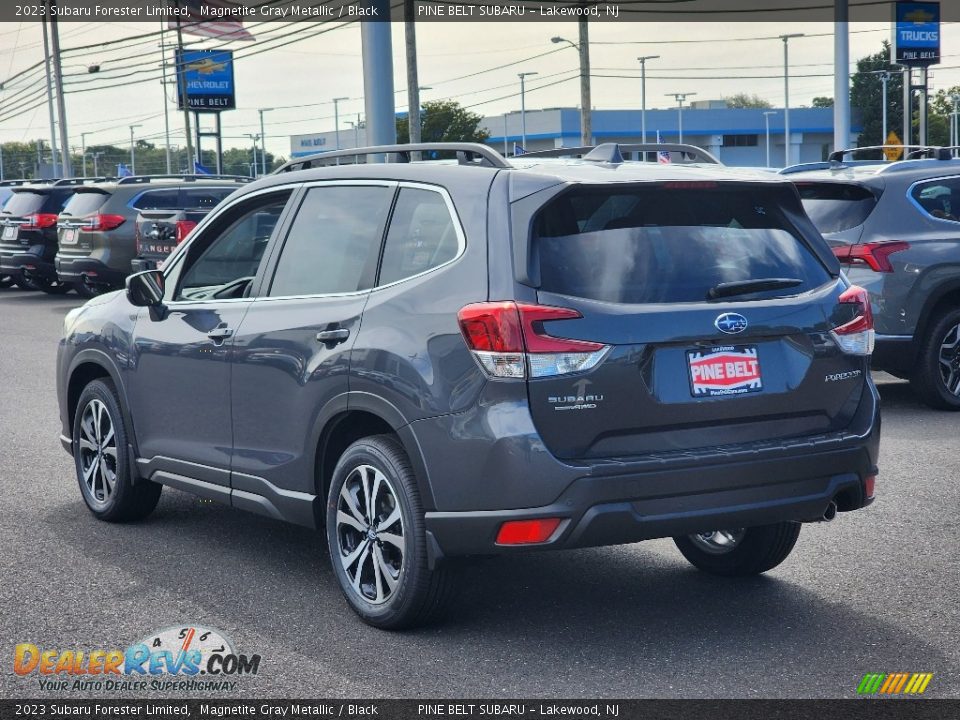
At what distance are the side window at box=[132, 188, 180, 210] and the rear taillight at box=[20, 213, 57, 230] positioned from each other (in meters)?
3.52

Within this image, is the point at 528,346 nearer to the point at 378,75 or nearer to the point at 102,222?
the point at 378,75

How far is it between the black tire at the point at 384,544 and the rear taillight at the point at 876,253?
5891 millimetres

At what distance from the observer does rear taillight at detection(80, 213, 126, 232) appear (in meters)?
22.2

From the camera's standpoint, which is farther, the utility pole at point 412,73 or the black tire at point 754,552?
the utility pole at point 412,73

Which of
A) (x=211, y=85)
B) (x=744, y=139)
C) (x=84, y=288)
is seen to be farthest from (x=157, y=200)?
(x=744, y=139)

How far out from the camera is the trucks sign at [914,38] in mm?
33312

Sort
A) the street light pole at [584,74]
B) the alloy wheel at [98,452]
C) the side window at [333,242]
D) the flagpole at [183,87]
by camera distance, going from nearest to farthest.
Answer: the side window at [333,242] < the alloy wheel at [98,452] < the street light pole at [584,74] < the flagpole at [183,87]

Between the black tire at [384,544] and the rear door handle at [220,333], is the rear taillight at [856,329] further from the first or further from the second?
the rear door handle at [220,333]

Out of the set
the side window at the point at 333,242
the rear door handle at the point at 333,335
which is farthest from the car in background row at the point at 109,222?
the rear door handle at the point at 333,335

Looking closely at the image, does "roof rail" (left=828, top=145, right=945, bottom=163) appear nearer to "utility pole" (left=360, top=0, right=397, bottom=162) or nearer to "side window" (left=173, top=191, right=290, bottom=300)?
"utility pole" (left=360, top=0, right=397, bottom=162)

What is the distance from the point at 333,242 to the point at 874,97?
122m

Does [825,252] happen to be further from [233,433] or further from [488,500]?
[233,433]

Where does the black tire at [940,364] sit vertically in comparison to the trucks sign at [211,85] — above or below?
below

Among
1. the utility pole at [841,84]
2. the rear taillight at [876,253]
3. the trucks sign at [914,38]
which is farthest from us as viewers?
the trucks sign at [914,38]
